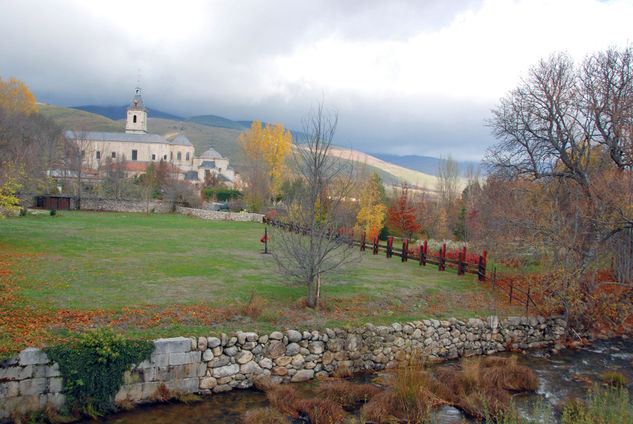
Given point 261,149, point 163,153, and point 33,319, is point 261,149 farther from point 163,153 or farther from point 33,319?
point 163,153

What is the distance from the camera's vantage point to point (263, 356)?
30.8 ft

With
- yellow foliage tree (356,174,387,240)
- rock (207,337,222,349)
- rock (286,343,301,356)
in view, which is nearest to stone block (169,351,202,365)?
rock (207,337,222,349)

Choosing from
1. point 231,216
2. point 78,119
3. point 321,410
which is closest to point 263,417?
point 321,410

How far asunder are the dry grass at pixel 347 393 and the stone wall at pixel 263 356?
0.99m

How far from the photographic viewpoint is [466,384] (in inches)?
371

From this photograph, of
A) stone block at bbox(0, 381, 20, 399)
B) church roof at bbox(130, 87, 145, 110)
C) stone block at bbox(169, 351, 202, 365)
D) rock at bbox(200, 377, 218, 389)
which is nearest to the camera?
stone block at bbox(0, 381, 20, 399)

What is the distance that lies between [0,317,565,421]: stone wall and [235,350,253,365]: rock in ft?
0.07

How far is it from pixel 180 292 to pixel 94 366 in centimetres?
477

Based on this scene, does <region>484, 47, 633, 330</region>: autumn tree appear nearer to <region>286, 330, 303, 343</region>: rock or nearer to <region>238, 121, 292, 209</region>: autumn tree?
<region>286, 330, 303, 343</region>: rock

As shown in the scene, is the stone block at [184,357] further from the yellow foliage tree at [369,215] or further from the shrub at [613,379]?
the yellow foliage tree at [369,215]

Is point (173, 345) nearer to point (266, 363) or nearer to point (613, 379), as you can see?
point (266, 363)

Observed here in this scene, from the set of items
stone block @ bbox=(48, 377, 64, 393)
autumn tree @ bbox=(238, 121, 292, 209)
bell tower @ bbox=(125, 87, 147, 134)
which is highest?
bell tower @ bbox=(125, 87, 147, 134)

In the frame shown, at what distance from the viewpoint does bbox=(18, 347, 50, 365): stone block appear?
23.8 ft

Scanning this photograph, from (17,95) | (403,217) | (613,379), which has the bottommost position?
(613,379)
